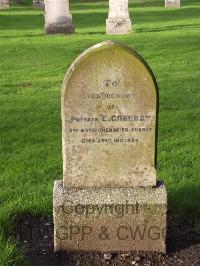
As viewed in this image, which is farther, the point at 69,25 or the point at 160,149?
the point at 69,25

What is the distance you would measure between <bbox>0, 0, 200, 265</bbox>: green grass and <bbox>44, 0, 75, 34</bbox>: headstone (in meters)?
0.51

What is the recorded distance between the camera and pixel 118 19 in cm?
1822

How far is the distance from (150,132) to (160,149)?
2499 millimetres

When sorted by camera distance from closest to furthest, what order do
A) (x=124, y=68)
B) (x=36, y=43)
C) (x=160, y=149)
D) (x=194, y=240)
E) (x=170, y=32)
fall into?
(x=124, y=68) < (x=194, y=240) < (x=160, y=149) < (x=36, y=43) < (x=170, y=32)

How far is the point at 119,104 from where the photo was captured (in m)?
4.22

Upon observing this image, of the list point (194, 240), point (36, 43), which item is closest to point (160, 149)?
point (194, 240)

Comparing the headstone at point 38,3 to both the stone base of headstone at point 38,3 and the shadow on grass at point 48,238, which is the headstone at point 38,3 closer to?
the stone base of headstone at point 38,3

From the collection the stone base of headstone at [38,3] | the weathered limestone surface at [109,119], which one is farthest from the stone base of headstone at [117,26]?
the weathered limestone surface at [109,119]

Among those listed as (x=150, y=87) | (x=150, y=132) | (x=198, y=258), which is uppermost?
(x=150, y=87)

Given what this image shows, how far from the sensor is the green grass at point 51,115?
530 centimetres

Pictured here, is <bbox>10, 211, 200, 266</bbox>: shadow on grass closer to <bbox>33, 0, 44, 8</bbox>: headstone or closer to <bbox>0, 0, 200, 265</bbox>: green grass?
<bbox>0, 0, 200, 265</bbox>: green grass

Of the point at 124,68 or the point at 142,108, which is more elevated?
the point at 124,68

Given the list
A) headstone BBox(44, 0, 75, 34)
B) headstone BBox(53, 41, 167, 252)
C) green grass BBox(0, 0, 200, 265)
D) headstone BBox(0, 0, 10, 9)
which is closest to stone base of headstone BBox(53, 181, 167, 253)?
headstone BBox(53, 41, 167, 252)

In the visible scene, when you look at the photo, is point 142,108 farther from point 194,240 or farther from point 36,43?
point 36,43
